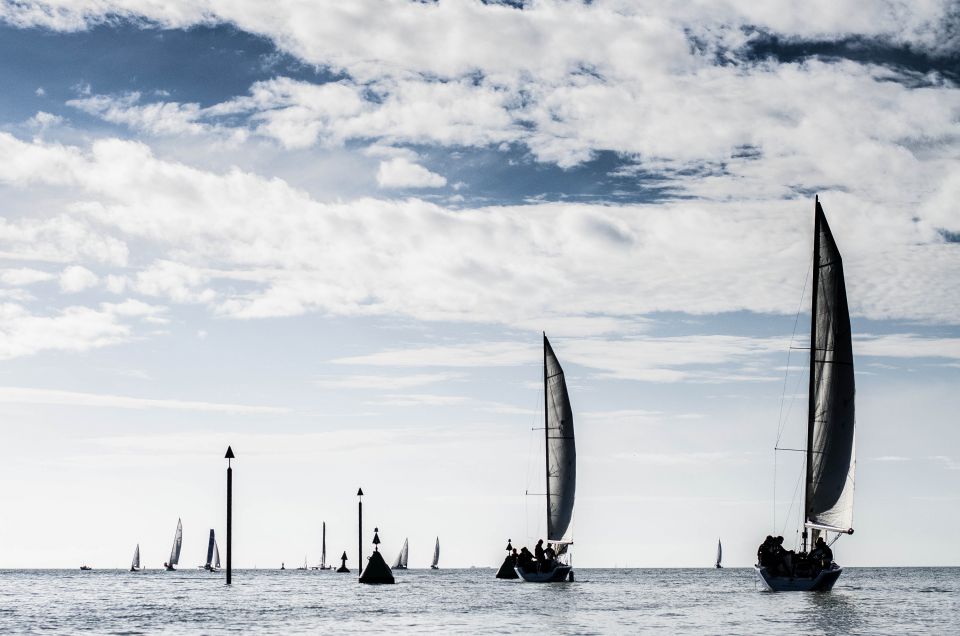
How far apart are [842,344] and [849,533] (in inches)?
317

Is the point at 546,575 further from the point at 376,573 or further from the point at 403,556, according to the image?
the point at 403,556

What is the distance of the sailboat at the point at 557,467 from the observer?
263ft

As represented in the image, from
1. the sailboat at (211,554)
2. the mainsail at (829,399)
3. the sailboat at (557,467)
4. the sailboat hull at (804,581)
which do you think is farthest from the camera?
the sailboat at (211,554)

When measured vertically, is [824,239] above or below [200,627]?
above

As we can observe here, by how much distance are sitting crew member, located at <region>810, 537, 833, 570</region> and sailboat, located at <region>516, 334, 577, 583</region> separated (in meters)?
27.9

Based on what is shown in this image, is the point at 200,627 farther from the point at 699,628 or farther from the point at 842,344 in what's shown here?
the point at 842,344

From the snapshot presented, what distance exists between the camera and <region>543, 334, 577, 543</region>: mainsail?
263 ft

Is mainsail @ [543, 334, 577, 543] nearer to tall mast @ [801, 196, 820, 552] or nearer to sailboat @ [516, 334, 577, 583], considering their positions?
sailboat @ [516, 334, 577, 583]

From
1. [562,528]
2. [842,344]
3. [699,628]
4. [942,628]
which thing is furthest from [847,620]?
[562,528]

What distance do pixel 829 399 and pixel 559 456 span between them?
94.1 feet

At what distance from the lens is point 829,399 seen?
5372 cm

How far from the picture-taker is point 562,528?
80.1 metres

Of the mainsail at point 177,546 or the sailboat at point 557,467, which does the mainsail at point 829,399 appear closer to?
the sailboat at point 557,467

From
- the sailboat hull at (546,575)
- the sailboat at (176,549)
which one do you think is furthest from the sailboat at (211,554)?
the sailboat hull at (546,575)
